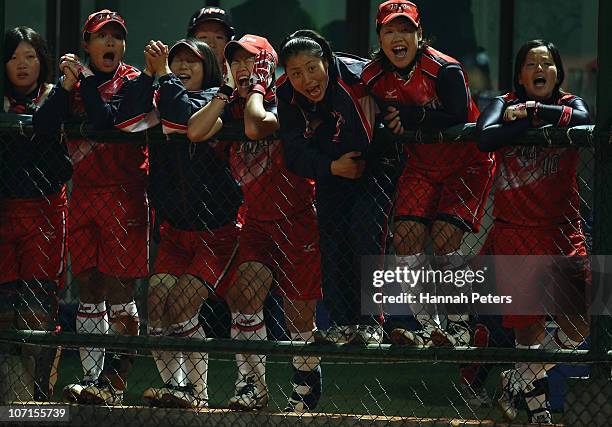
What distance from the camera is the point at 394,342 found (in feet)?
18.5

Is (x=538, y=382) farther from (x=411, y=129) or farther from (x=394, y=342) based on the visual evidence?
(x=411, y=129)

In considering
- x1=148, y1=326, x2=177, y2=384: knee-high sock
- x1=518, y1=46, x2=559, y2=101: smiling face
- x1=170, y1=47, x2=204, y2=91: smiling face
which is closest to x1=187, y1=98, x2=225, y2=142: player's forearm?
x1=170, y1=47, x2=204, y2=91: smiling face

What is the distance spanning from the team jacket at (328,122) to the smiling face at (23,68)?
48.1 inches

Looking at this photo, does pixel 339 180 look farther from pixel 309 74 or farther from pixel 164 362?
pixel 164 362

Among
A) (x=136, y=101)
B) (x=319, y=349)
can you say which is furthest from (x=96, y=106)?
(x=319, y=349)

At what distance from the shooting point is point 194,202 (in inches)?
235

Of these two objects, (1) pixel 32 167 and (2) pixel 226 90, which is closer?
(2) pixel 226 90

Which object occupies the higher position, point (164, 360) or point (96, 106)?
point (96, 106)

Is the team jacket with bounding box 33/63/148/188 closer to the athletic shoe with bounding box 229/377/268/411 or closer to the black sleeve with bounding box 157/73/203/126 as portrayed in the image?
the black sleeve with bounding box 157/73/203/126

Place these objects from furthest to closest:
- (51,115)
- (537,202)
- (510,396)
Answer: (510,396) → (537,202) → (51,115)

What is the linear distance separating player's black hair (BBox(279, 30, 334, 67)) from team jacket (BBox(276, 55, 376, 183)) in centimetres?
8

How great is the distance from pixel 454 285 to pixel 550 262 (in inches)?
16.6

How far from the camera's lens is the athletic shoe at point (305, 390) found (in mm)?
6023

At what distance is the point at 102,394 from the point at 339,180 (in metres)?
1.40
